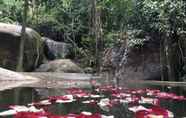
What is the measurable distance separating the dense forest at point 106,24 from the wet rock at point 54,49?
0.60m

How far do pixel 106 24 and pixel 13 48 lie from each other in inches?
184

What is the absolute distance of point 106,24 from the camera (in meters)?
18.0

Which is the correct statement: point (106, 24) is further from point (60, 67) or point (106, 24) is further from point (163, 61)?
point (60, 67)

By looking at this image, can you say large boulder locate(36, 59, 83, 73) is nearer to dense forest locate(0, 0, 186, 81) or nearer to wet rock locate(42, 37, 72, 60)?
dense forest locate(0, 0, 186, 81)

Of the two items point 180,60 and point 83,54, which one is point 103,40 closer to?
point 83,54

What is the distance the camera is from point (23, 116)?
231 cm

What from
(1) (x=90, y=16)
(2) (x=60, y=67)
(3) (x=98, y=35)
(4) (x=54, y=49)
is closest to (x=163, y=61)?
(3) (x=98, y=35)

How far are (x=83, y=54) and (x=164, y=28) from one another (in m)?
5.28

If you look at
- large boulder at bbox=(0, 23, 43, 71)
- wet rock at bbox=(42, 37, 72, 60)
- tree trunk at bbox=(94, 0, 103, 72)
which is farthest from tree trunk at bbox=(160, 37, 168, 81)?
large boulder at bbox=(0, 23, 43, 71)

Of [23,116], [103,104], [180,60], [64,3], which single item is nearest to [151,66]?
[180,60]

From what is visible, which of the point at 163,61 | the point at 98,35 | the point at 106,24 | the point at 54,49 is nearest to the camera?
the point at 163,61

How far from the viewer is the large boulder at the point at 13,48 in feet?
51.6

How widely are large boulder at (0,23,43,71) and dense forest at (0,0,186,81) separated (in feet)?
2.88

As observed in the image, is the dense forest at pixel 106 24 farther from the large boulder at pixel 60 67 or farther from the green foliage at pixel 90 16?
the large boulder at pixel 60 67
